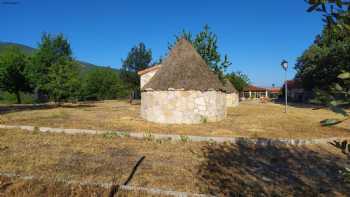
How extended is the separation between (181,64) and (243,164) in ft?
33.4

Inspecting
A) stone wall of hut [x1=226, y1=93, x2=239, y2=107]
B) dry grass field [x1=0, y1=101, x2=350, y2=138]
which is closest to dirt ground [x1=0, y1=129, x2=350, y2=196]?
dry grass field [x1=0, y1=101, x2=350, y2=138]

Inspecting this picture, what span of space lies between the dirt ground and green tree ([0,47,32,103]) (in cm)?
2971

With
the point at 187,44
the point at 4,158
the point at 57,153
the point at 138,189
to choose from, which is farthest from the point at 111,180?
the point at 187,44

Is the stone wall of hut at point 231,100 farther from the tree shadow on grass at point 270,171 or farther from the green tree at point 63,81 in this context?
the tree shadow on grass at point 270,171

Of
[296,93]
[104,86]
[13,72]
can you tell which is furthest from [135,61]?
[296,93]

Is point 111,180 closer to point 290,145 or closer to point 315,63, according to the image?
point 290,145

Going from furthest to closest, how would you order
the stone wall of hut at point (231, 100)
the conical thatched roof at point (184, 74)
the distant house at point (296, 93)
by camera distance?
the distant house at point (296, 93)
the stone wall of hut at point (231, 100)
the conical thatched roof at point (184, 74)

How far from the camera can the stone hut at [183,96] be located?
13727 millimetres

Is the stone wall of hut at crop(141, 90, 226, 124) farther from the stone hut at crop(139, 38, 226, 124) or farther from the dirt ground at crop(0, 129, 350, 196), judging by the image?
the dirt ground at crop(0, 129, 350, 196)

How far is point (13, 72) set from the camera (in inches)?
1319

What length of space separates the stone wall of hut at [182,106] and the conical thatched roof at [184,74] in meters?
0.37

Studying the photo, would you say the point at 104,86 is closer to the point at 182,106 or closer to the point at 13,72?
the point at 13,72

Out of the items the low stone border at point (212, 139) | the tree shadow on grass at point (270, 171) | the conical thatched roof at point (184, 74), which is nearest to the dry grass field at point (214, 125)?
the low stone border at point (212, 139)

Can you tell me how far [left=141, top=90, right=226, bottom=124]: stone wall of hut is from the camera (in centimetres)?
1371
